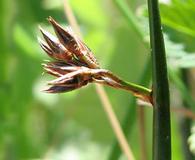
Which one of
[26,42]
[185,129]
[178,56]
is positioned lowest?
[185,129]

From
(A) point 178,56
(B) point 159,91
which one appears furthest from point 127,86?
(A) point 178,56

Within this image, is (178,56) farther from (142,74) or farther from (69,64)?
(69,64)

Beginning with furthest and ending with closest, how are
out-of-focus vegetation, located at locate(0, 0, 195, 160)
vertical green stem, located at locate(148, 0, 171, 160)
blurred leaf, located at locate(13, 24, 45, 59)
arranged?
blurred leaf, located at locate(13, 24, 45, 59) → out-of-focus vegetation, located at locate(0, 0, 195, 160) → vertical green stem, located at locate(148, 0, 171, 160)

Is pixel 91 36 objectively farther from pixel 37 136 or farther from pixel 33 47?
pixel 37 136

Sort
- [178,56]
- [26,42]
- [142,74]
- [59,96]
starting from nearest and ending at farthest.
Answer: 1. [178,56]
2. [142,74]
3. [26,42]
4. [59,96]

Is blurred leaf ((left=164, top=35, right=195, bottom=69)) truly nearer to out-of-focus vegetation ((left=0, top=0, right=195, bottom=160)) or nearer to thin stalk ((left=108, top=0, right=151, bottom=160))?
thin stalk ((left=108, top=0, right=151, bottom=160))

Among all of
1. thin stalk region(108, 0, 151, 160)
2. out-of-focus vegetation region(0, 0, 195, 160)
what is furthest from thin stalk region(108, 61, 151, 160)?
out-of-focus vegetation region(0, 0, 195, 160)

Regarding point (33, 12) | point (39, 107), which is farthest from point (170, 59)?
point (39, 107)
